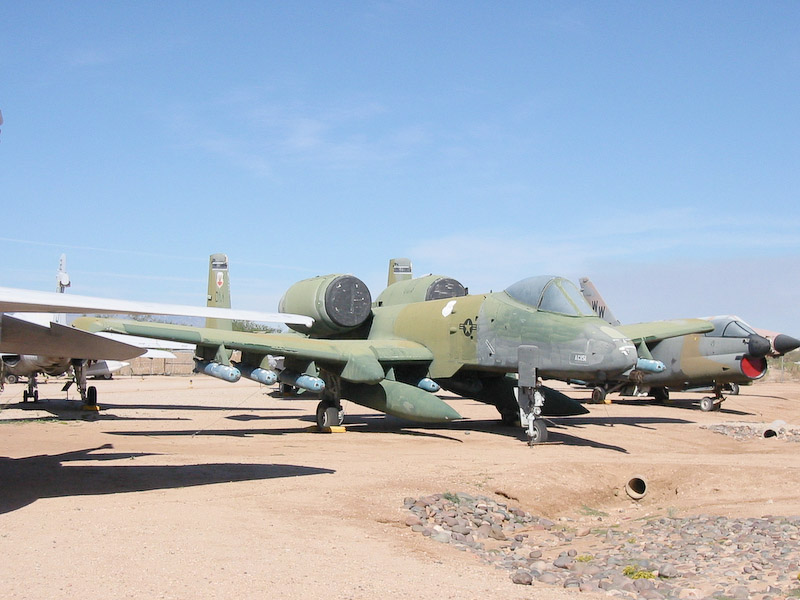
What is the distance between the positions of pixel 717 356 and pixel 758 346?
1306 mm

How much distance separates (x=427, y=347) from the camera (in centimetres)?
1708

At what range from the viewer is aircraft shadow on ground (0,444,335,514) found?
9.17 meters

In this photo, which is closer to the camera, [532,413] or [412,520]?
[412,520]

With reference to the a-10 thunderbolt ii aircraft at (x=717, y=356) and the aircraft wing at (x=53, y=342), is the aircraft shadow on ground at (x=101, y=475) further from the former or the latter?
the a-10 thunderbolt ii aircraft at (x=717, y=356)

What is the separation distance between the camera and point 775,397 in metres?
33.5

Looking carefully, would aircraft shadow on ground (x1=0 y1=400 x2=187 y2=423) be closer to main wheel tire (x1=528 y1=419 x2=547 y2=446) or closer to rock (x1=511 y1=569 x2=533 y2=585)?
main wheel tire (x1=528 y1=419 x2=547 y2=446)

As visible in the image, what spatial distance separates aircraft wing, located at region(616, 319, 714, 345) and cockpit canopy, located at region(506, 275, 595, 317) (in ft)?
19.3

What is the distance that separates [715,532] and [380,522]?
352 centimetres

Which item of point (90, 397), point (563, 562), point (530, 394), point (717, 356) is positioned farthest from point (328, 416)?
point (717, 356)

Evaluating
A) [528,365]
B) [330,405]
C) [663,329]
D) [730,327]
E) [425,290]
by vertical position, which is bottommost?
[330,405]

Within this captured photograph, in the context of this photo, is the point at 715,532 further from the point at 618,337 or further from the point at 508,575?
the point at 618,337

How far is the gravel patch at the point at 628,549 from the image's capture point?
596 centimetres

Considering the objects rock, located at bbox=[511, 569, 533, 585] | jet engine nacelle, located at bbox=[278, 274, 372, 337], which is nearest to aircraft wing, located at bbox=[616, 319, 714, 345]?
jet engine nacelle, located at bbox=[278, 274, 372, 337]

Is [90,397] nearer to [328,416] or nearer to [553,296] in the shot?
[328,416]
